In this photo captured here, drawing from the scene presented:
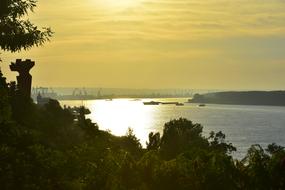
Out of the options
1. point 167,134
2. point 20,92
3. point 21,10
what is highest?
point 21,10

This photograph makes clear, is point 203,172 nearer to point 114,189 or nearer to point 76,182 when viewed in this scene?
point 114,189

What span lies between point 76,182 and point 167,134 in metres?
71.7

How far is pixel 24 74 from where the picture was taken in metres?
42.0

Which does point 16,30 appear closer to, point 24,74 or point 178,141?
point 24,74

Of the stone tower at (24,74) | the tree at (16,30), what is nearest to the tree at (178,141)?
the stone tower at (24,74)

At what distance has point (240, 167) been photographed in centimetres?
2006

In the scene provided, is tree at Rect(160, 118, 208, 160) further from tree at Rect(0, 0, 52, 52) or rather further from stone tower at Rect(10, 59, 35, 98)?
tree at Rect(0, 0, 52, 52)

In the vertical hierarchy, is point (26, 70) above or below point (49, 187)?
above

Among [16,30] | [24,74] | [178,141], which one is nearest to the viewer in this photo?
[16,30]

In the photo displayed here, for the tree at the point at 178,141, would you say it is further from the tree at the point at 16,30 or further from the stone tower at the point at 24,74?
the tree at the point at 16,30

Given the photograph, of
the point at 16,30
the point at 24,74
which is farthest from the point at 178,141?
the point at 16,30

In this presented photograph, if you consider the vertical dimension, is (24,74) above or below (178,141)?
above

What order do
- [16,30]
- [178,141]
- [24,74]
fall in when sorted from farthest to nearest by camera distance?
1. [178,141]
2. [24,74]
3. [16,30]

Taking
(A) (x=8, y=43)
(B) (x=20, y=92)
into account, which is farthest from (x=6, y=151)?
(B) (x=20, y=92)
